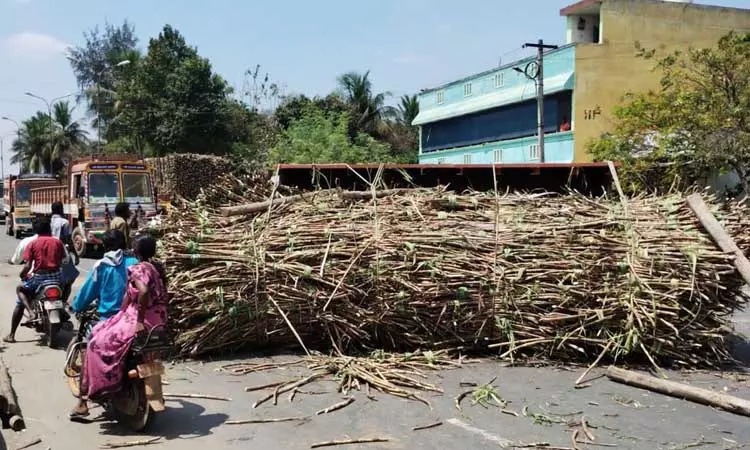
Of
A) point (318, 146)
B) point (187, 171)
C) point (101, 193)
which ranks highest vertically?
point (318, 146)

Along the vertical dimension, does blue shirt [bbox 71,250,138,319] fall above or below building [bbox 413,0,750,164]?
below

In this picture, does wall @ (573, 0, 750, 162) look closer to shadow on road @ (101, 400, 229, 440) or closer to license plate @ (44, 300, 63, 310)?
license plate @ (44, 300, 63, 310)

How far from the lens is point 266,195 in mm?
8203

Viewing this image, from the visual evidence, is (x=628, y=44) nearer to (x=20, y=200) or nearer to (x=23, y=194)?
(x=23, y=194)

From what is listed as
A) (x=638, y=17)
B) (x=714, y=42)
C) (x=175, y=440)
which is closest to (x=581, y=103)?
(x=638, y=17)

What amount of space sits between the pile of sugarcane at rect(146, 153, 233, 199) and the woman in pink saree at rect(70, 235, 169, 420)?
71.4 ft

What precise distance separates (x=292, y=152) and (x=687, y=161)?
1564 cm

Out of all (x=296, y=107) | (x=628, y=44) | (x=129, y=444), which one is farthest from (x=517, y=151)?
(x=129, y=444)

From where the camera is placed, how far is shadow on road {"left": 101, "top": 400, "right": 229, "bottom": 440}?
523 centimetres

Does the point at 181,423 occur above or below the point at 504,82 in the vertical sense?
below

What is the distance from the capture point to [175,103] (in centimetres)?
3675

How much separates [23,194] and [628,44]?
24408 millimetres

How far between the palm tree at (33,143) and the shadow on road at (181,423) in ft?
210

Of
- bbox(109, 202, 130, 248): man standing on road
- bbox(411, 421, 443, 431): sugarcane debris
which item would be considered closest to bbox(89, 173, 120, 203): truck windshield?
bbox(109, 202, 130, 248): man standing on road
